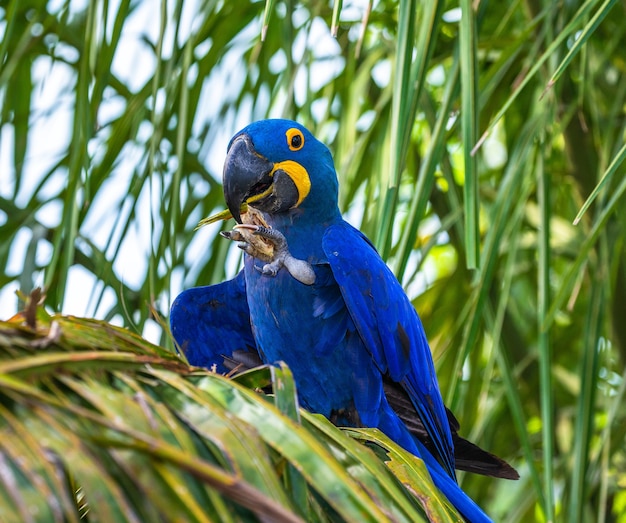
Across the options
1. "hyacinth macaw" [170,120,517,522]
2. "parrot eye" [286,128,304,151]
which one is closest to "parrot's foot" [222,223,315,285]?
"hyacinth macaw" [170,120,517,522]

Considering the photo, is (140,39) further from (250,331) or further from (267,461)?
(267,461)

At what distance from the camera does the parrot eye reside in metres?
1.31

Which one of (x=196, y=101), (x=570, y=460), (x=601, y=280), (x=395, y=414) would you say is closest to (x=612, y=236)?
(x=601, y=280)

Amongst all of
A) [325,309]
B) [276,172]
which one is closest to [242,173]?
[276,172]

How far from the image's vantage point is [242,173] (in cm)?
125

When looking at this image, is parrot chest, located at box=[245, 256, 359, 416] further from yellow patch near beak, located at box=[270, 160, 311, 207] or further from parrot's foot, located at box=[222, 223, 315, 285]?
yellow patch near beak, located at box=[270, 160, 311, 207]

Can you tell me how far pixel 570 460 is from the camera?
69.5 inches

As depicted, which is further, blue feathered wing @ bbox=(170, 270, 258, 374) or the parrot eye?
blue feathered wing @ bbox=(170, 270, 258, 374)

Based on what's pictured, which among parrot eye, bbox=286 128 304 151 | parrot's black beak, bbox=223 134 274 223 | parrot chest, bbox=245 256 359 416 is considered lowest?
parrot chest, bbox=245 256 359 416

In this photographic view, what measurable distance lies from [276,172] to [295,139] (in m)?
0.07

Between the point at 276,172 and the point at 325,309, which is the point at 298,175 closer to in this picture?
the point at 276,172

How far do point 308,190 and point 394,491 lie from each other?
0.78m

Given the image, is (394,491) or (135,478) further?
(394,491)

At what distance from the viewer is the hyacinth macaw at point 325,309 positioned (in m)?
1.25
